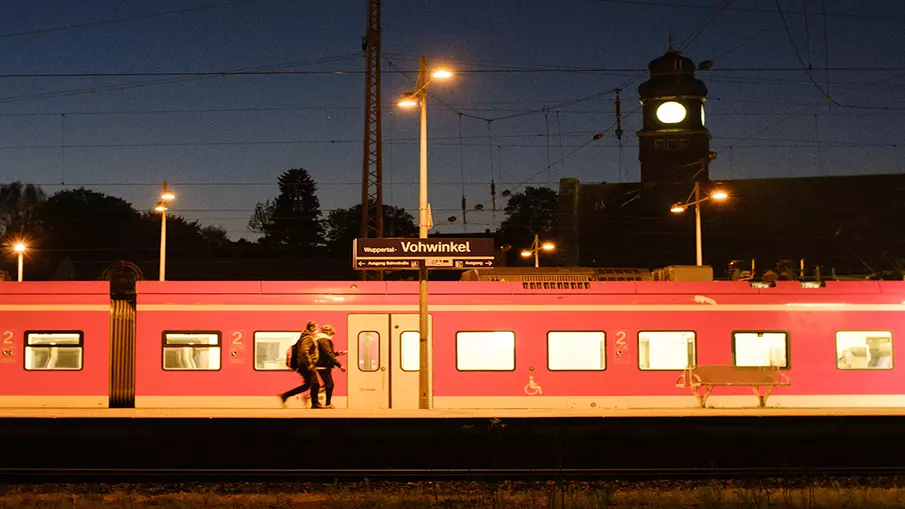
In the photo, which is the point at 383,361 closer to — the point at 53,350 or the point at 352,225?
the point at 53,350

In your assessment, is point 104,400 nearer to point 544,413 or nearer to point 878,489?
point 544,413

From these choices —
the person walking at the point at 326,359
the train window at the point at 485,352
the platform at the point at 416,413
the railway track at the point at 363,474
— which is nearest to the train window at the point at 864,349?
the platform at the point at 416,413

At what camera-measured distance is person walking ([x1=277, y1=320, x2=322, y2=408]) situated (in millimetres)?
19703

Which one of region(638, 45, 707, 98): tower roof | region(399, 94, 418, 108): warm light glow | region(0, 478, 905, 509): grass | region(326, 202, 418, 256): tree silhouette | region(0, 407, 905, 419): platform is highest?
region(638, 45, 707, 98): tower roof

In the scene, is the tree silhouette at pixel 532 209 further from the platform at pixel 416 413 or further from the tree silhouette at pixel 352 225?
the platform at pixel 416 413

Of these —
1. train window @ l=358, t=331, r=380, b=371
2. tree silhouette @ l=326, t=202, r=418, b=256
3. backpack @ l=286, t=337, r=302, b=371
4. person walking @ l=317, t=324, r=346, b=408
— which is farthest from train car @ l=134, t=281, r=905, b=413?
tree silhouette @ l=326, t=202, r=418, b=256

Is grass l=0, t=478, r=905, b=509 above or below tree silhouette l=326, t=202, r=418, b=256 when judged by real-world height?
below

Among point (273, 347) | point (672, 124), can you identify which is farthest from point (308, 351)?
point (672, 124)

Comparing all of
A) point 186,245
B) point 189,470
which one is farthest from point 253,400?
point 186,245

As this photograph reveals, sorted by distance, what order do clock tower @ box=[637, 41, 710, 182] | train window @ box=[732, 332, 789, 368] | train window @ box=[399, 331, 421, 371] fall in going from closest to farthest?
train window @ box=[399, 331, 421, 371], train window @ box=[732, 332, 789, 368], clock tower @ box=[637, 41, 710, 182]

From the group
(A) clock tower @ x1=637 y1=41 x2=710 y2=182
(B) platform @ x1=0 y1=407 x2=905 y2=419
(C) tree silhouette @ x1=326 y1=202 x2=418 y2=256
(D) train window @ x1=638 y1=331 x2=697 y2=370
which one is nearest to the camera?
(B) platform @ x1=0 y1=407 x2=905 y2=419

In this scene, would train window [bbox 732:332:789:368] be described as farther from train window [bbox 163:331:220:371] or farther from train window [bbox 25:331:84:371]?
train window [bbox 25:331:84:371]

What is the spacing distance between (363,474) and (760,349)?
10175mm

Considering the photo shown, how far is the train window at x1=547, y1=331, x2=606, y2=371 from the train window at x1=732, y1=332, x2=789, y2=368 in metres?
3.07
